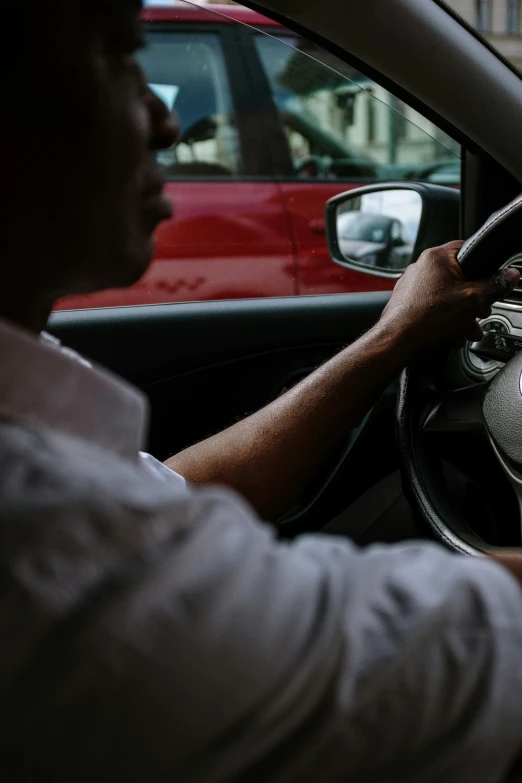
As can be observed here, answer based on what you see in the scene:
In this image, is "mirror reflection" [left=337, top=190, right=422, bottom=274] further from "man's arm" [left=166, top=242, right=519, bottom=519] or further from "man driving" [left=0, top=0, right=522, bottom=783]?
"man driving" [left=0, top=0, right=522, bottom=783]

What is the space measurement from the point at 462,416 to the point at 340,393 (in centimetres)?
23

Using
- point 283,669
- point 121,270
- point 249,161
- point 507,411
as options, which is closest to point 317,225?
point 249,161

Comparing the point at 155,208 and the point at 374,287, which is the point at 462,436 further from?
the point at 374,287

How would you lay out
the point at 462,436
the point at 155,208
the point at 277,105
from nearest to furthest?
the point at 155,208 → the point at 462,436 → the point at 277,105

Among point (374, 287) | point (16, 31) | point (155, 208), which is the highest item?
point (16, 31)

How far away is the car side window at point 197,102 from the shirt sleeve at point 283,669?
2.25 metres

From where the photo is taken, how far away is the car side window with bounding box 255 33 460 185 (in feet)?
8.16

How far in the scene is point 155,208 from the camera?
870mm

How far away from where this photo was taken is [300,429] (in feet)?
5.21

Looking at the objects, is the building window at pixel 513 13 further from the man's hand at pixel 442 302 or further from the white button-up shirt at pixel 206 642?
the white button-up shirt at pixel 206 642

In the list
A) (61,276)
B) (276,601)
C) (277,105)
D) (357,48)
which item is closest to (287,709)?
(276,601)

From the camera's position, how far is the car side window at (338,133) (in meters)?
2.49

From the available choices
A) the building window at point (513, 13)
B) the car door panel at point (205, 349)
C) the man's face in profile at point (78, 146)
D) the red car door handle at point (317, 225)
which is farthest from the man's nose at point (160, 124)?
the building window at point (513, 13)

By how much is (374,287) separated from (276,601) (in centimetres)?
217
